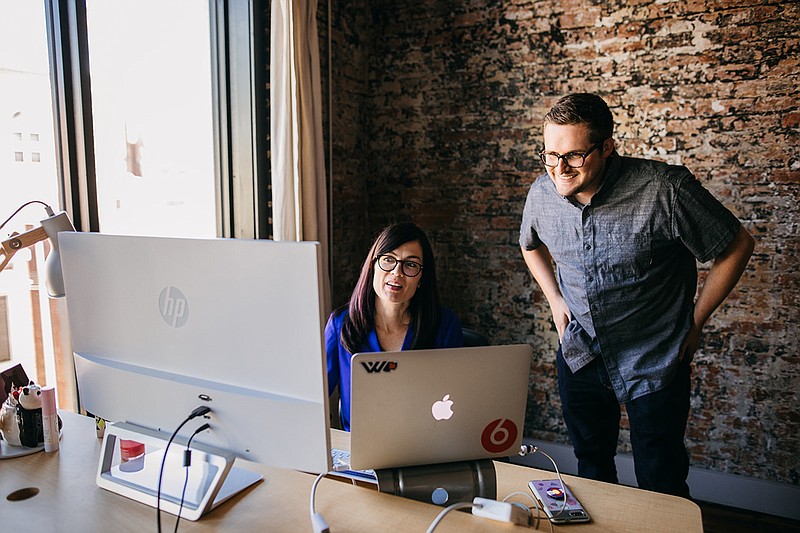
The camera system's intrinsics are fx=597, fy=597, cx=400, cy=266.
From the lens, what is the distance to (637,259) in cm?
195

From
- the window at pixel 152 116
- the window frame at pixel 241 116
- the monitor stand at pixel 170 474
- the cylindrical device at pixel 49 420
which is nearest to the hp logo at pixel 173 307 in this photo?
the monitor stand at pixel 170 474

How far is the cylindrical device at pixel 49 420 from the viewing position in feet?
4.94

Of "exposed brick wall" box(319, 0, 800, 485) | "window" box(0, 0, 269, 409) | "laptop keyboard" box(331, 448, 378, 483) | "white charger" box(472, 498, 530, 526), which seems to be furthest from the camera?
"exposed brick wall" box(319, 0, 800, 485)

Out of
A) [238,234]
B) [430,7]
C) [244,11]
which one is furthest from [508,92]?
[238,234]

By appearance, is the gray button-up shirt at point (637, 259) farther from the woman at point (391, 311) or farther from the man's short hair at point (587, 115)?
the woman at point (391, 311)

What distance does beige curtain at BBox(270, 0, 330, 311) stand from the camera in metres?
2.64

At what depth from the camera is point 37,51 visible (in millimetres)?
2002

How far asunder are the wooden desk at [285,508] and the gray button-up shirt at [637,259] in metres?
0.71

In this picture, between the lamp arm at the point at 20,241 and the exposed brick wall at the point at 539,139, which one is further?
the exposed brick wall at the point at 539,139

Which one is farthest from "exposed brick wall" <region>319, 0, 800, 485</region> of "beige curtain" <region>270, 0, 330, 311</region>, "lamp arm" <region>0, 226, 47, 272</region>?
"lamp arm" <region>0, 226, 47, 272</region>

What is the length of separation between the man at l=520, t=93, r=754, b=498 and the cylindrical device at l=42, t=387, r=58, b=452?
1581 millimetres

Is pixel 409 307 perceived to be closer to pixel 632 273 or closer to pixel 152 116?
pixel 632 273

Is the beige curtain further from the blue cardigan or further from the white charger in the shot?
the white charger

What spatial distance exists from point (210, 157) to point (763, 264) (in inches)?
100
